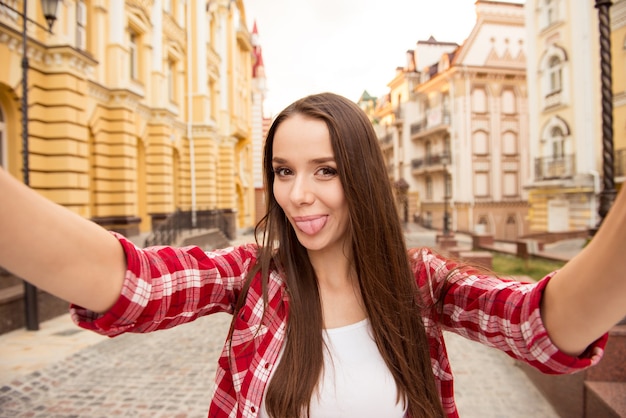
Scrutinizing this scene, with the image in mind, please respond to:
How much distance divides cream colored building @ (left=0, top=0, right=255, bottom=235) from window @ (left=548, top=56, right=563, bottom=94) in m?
14.5

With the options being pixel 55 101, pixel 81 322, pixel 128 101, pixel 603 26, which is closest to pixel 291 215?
Answer: pixel 81 322

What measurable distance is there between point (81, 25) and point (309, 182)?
11476mm

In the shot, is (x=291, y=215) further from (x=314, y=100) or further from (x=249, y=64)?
(x=249, y=64)

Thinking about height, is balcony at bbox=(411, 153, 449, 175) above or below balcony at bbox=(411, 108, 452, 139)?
below

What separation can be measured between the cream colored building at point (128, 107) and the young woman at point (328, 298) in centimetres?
798

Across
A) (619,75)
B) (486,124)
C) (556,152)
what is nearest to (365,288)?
(619,75)

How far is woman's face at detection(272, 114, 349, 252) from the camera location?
4.38 feet

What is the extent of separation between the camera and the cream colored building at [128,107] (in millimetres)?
8180

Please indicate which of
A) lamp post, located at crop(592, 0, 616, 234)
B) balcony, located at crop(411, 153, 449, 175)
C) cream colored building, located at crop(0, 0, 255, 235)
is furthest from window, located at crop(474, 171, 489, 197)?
lamp post, located at crop(592, 0, 616, 234)

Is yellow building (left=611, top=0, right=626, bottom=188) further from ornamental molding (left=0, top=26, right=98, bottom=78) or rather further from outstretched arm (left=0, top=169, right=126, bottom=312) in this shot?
outstretched arm (left=0, top=169, right=126, bottom=312)

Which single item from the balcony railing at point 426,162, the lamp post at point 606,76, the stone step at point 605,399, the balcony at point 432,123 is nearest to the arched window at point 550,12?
the balcony at point 432,123

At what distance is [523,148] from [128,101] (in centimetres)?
2597

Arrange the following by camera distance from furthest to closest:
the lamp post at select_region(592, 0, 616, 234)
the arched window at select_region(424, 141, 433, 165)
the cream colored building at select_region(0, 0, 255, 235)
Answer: the arched window at select_region(424, 141, 433, 165), the cream colored building at select_region(0, 0, 255, 235), the lamp post at select_region(592, 0, 616, 234)

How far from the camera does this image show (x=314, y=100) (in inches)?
55.8
